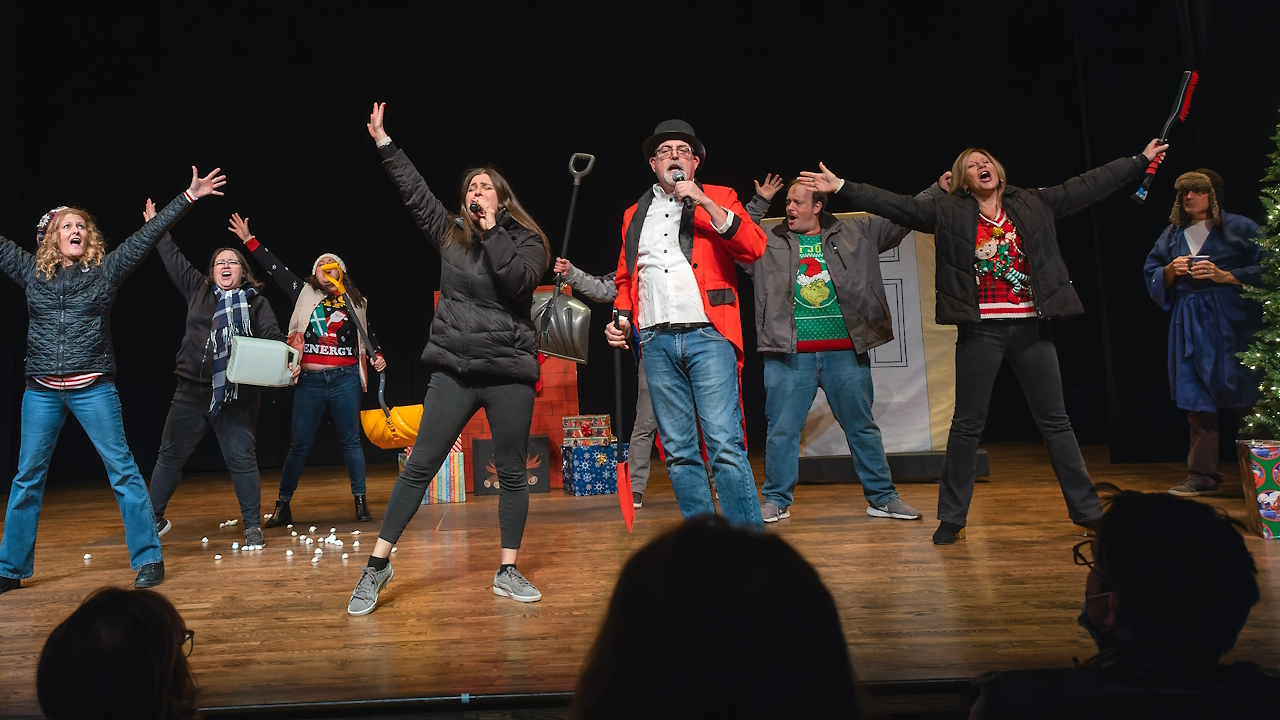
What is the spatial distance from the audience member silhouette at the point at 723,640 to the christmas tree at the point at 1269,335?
3999mm

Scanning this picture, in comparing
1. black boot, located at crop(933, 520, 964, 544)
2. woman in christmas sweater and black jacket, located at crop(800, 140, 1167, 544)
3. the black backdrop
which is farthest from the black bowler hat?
the black backdrop

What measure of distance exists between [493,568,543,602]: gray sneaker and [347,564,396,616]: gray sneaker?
1.29 feet

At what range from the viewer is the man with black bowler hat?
110 inches

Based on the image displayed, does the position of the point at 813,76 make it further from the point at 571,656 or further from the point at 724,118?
the point at 571,656

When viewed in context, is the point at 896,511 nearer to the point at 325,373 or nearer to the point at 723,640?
the point at 325,373

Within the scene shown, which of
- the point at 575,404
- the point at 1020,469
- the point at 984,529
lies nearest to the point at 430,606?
the point at 984,529

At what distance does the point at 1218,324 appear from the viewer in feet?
14.9

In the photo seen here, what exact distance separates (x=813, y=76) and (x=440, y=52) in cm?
335

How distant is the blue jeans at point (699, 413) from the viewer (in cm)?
279

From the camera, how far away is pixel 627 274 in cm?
312

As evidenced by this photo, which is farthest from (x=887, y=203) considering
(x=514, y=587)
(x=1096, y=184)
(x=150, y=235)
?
(x=150, y=235)

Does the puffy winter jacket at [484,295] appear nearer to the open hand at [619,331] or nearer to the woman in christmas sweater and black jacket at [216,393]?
the open hand at [619,331]

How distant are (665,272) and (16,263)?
2698 millimetres

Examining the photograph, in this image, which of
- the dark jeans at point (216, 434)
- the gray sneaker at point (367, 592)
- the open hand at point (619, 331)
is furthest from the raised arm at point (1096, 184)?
the dark jeans at point (216, 434)
